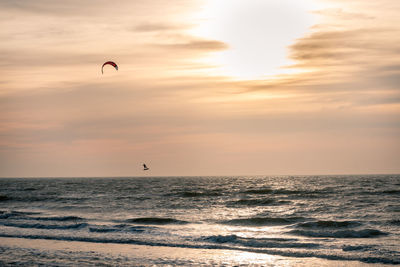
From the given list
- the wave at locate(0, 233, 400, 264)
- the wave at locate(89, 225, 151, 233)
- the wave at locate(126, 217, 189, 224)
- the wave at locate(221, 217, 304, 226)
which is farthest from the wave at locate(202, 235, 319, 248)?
the wave at locate(126, 217, 189, 224)

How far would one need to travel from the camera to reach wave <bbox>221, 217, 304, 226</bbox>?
29188mm

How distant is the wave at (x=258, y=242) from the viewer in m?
20.2

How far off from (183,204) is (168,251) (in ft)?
81.4

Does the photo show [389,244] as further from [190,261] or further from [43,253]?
[43,253]

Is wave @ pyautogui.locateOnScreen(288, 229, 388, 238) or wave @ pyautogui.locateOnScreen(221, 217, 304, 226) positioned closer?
wave @ pyautogui.locateOnScreen(288, 229, 388, 238)

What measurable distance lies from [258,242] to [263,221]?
908cm

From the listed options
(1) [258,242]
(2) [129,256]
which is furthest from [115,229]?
(1) [258,242]

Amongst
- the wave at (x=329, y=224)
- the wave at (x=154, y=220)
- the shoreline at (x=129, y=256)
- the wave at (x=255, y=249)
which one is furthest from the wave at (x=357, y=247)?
the wave at (x=154, y=220)

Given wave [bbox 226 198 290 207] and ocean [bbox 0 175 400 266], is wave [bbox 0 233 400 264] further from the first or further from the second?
wave [bbox 226 198 290 207]

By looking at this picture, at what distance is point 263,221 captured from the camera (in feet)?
98.2

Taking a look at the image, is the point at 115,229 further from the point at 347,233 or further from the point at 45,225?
the point at 347,233

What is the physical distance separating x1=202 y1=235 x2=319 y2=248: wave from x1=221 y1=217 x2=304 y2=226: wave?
717cm

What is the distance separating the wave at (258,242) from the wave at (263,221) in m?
A: 7.17

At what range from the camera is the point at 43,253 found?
17656mm
